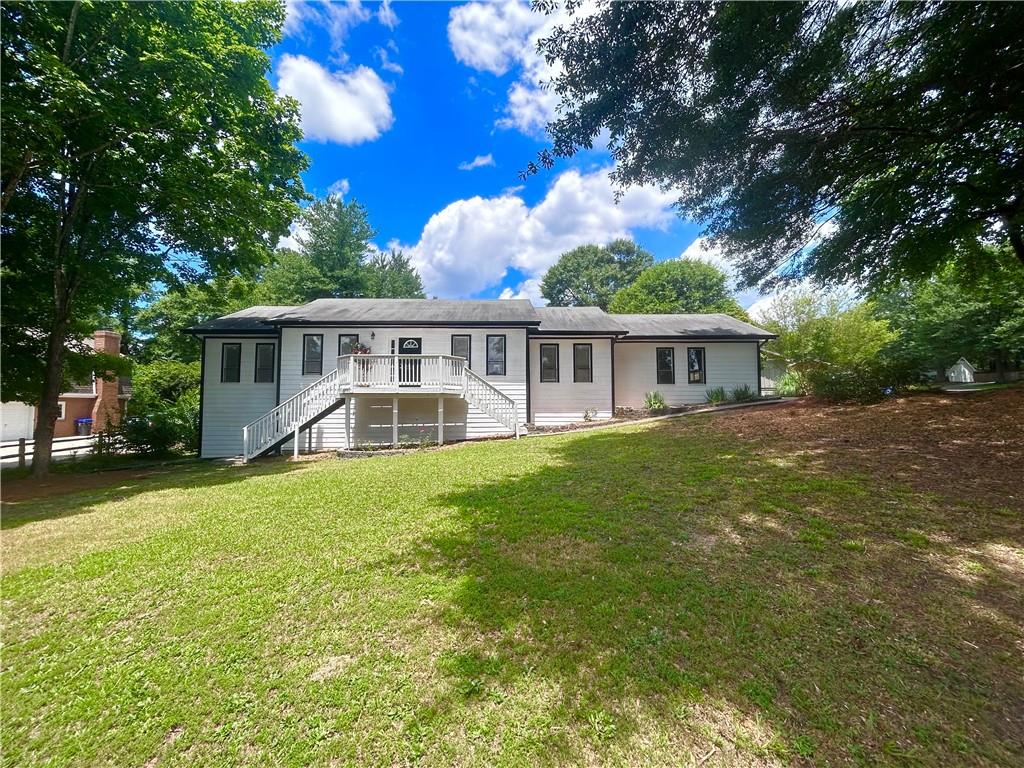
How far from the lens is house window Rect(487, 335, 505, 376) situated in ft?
46.8

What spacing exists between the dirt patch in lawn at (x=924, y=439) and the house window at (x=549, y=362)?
6.16 meters

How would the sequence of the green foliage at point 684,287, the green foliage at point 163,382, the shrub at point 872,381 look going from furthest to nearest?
the green foliage at point 684,287 → the green foliage at point 163,382 → the shrub at point 872,381

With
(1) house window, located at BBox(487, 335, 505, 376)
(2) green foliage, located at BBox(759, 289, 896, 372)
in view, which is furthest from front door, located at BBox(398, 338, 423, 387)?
(2) green foliage, located at BBox(759, 289, 896, 372)

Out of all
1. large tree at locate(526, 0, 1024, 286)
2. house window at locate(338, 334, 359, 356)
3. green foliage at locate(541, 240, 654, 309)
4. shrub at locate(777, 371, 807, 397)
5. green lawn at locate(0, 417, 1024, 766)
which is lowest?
green lawn at locate(0, 417, 1024, 766)

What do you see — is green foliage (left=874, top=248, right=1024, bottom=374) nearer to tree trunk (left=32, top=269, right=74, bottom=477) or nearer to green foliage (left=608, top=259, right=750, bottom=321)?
green foliage (left=608, top=259, right=750, bottom=321)

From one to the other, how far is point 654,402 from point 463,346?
768 cm

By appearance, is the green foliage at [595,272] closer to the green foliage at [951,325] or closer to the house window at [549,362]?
the green foliage at [951,325]

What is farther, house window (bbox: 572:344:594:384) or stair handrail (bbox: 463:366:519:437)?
house window (bbox: 572:344:594:384)

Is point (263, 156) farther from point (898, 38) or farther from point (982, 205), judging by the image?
point (982, 205)

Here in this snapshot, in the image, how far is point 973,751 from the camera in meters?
1.98

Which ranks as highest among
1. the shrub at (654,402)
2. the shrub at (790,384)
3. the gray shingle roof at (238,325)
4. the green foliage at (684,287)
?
the green foliage at (684,287)

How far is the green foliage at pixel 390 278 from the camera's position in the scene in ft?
103

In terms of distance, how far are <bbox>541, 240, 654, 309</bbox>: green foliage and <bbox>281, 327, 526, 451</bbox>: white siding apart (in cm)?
2923

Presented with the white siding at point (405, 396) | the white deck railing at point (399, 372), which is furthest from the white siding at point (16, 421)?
the white deck railing at point (399, 372)
